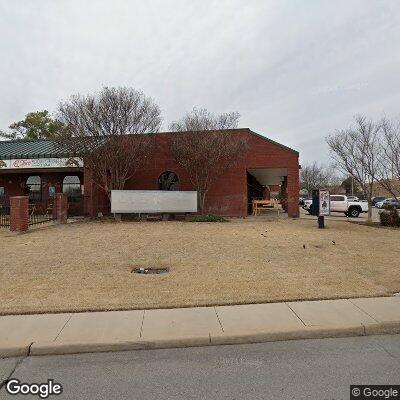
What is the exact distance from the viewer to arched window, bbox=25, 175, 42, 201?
88.5 feet

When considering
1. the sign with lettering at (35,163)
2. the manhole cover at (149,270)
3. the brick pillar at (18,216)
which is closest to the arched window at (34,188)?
the sign with lettering at (35,163)

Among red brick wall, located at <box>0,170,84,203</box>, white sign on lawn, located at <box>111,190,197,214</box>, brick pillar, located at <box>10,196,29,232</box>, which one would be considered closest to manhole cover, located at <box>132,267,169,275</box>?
brick pillar, located at <box>10,196,29,232</box>

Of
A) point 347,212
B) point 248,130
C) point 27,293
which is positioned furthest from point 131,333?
point 347,212

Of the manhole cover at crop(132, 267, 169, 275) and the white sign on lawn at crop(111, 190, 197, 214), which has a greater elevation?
the white sign on lawn at crop(111, 190, 197, 214)

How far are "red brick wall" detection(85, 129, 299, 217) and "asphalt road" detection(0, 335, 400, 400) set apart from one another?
21529 mm

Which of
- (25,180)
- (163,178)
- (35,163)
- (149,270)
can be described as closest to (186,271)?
(149,270)

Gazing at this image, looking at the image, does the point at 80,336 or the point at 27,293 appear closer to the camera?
the point at 80,336

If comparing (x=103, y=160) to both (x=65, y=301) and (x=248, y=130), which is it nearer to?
(x=248, y=130)

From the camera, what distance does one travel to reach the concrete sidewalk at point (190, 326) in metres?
4.71

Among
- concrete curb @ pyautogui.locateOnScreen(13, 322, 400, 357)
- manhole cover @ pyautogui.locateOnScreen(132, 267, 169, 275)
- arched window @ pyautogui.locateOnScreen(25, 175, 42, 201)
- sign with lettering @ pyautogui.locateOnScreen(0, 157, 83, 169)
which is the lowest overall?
concrete curb @ pyautogui.locateOnScreen(13, 322, 400, 357)

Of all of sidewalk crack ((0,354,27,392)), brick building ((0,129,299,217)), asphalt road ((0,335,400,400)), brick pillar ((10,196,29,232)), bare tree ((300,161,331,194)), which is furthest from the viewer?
bare tree ((300,161,331,194))

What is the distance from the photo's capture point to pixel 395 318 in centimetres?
541

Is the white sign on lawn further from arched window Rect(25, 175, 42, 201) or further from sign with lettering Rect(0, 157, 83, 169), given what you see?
arched window Rect(25, 175, 42, 201)

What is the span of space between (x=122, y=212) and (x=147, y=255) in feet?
40.3
